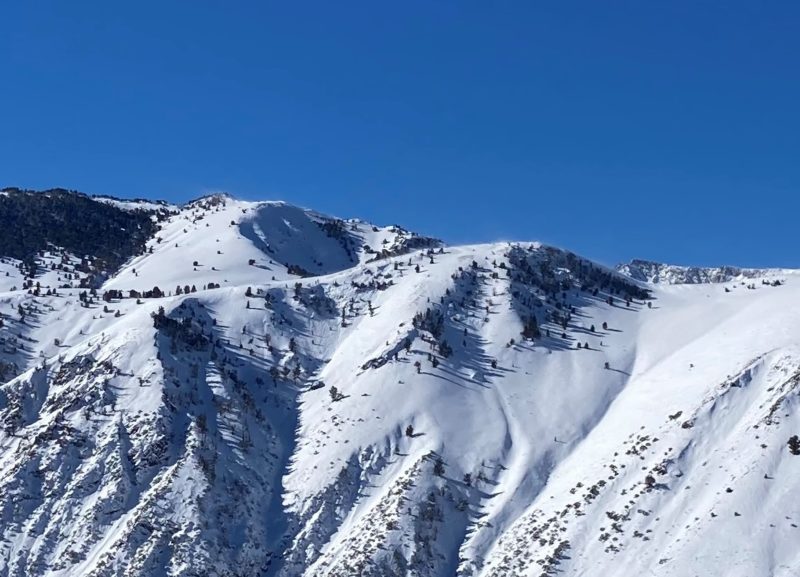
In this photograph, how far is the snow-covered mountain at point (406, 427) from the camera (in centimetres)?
9688

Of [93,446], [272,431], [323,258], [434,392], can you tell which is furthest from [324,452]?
[323,258]

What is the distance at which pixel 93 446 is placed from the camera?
4363 inches

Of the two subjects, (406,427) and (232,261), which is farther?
A: (232,261)

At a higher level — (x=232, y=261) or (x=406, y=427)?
(x=232, y=261)

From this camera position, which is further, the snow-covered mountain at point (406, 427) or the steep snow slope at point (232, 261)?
the steep snow slope at point (232, 261)

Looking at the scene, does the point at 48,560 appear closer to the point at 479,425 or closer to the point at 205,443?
the point at 205,443

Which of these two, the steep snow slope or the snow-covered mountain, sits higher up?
the steep snow slope

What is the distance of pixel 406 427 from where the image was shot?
116 m

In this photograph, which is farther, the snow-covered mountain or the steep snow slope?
the steep snow slope

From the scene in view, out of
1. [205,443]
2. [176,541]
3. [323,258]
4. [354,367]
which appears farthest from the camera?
[323,258]

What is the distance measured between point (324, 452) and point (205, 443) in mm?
11729

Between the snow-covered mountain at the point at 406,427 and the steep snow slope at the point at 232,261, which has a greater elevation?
the steep snow slope at the point at 232,261

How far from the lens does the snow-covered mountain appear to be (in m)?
96.9

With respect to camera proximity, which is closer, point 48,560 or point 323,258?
point 48,560
